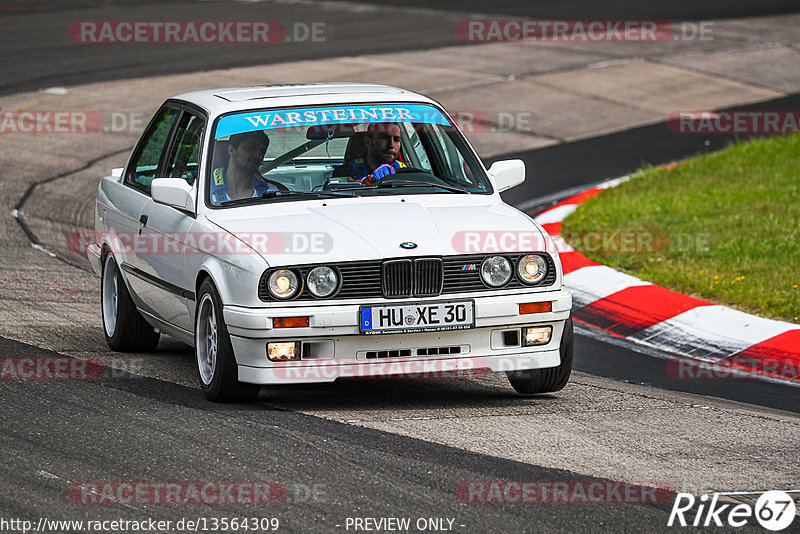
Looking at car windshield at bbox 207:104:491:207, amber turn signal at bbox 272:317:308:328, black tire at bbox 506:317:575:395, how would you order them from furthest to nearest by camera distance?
car windshield at bbox 207:104:491:207 → black tire at bbox 506:317:575:395 → amber turn signal at bbox 272:317:308:328

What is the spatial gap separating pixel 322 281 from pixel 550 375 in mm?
1375

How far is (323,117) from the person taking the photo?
757 cm

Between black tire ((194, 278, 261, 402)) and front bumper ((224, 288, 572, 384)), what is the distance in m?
0.07

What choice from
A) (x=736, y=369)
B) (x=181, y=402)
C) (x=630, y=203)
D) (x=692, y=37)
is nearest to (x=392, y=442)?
(x=181, y=402)

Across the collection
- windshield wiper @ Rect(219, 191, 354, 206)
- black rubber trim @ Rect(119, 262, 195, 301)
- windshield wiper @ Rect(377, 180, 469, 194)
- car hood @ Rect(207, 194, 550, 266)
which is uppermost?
windshield wiper @ Rect(377, 180, 469, 194)

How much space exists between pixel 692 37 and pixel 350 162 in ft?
60.2

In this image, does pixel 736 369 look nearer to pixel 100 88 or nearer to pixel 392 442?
pixel 392 442

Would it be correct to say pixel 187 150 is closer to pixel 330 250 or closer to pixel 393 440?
pixel 330 250

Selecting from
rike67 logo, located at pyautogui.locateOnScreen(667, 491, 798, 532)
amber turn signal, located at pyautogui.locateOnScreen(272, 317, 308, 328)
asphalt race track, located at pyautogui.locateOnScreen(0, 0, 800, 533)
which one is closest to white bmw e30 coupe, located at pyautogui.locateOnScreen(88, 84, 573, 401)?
amber turn signal, located at pyautogui.locateOnScreen(272, 317, 308, 328)

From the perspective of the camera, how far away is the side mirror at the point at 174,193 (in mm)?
7129

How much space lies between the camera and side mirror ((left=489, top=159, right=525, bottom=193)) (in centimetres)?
769

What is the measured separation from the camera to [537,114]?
18.1 m

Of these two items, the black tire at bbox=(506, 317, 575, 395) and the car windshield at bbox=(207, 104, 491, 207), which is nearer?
the black tire at bbox=(506, 317, 575, 395)

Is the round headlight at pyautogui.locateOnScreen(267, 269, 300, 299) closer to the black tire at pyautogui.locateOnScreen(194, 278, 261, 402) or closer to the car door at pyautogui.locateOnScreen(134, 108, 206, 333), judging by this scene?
the black tire at pyautogui.locateOnScreen(194, 278, 261, 402)
